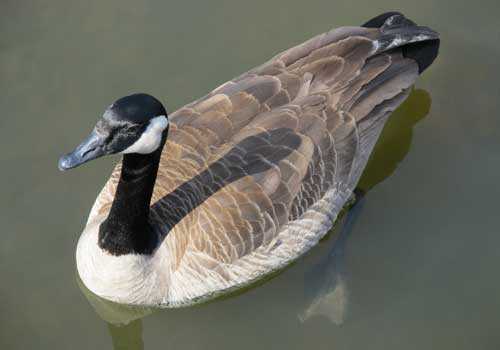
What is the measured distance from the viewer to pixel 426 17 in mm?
8180

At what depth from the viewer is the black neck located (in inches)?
200

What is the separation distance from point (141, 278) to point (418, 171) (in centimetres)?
302

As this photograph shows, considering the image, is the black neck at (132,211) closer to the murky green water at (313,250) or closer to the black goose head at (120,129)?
the black goose head at (120,129)

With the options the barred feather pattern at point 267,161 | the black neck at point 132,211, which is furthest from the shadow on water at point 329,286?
the black neck at point 132,211

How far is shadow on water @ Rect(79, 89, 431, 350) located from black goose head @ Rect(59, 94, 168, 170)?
6.45ft

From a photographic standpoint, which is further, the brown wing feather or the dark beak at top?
the brown wing feather

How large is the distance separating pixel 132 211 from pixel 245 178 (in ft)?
2.86

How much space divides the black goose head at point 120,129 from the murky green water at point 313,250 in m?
1.99

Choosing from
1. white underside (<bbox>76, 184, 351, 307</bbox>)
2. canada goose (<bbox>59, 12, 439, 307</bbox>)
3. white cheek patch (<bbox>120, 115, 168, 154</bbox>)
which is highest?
white cheek patch (<bbox>120, 115, 168, 154</bbox>)

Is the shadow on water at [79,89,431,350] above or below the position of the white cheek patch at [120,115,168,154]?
below

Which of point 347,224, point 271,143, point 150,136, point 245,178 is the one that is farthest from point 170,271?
point 347,224

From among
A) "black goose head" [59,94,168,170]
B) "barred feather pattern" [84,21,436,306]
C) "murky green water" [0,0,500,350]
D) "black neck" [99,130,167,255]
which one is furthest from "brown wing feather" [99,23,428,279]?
"black goose head" [59,94,168,170]

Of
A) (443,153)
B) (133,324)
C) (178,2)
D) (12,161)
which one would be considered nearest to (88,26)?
(178,2)

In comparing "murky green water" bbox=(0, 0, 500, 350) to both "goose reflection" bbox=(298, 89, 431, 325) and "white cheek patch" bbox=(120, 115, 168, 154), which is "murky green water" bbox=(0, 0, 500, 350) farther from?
"white cheek patch" bbox=(120, 115, 168, 154)
